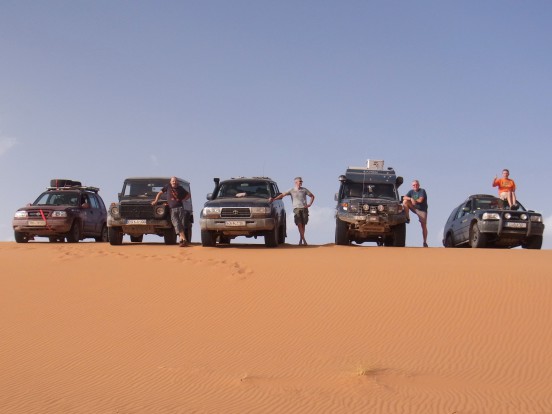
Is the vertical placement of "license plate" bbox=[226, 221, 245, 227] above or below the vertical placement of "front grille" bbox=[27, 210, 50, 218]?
above

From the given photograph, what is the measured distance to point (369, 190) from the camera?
1839 cm

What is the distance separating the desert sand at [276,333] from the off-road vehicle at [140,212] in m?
2.67

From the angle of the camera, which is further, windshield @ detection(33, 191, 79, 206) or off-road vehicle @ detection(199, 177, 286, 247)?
windshield @ detection(33, 191, 79, 206)

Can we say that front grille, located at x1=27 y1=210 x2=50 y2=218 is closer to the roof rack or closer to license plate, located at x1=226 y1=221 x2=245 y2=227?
the roof rack

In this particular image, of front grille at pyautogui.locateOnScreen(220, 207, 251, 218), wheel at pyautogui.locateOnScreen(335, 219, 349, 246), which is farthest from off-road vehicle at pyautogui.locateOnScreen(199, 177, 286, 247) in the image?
wheel at pyautogui.locateOnScreen(335, 219, 349, 246)

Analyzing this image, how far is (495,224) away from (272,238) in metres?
5.53

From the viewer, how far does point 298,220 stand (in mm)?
18656

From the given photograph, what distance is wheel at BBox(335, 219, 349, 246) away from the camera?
18016mm

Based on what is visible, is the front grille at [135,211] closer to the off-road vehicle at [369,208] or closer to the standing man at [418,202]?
the off-road vehicle at [369,208]

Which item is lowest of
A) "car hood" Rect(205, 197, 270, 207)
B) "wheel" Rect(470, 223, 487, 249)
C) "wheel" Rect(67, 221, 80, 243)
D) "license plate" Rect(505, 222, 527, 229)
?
"wheel" Rect(67, 221, 80, 243)

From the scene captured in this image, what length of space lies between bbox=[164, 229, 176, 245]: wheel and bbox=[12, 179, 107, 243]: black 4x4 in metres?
3.16

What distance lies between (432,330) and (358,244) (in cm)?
1051

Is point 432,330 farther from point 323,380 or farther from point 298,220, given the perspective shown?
point 298,220

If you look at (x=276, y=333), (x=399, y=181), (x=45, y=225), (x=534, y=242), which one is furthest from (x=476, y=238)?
(x=45, y=225)
